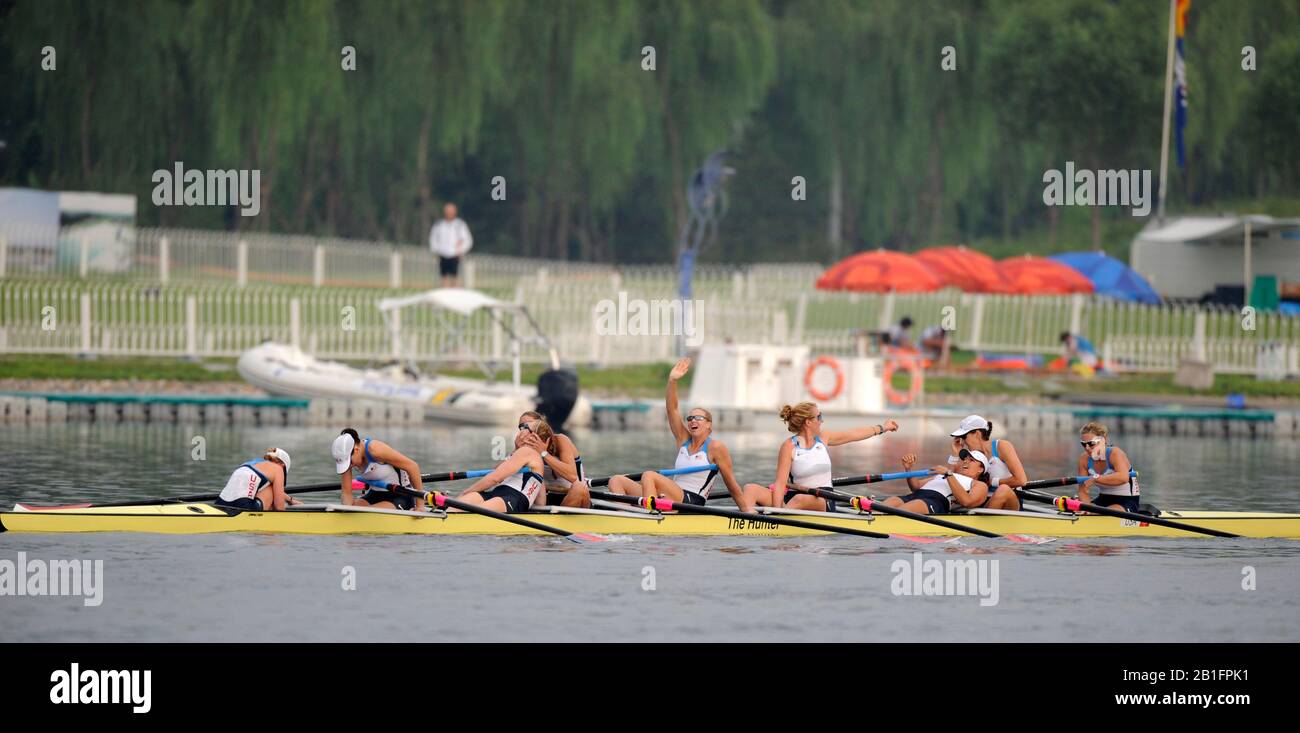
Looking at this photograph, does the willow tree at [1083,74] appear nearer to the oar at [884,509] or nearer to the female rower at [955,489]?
the female rower at [955,489]

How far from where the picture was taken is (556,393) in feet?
104

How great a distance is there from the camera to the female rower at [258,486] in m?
19.3

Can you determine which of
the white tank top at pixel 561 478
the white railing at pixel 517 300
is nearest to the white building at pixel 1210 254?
the white railing at pixel 517 300

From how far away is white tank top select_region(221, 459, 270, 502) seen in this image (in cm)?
1927

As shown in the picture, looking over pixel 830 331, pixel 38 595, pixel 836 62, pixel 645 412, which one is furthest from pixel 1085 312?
pixel 38 595

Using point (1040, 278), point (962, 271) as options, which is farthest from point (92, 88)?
point (1040, 278)

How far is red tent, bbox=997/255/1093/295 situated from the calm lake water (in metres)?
16.7

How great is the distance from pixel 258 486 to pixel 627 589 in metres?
3.98

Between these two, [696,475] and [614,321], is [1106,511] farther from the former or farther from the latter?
[614,321]

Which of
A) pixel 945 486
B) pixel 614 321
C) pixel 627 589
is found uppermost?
pixel 614 321

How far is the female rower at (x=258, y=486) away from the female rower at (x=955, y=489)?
19.8ft

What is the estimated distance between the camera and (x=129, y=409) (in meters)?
33.4

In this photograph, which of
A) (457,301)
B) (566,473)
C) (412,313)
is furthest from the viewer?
(412,313)
